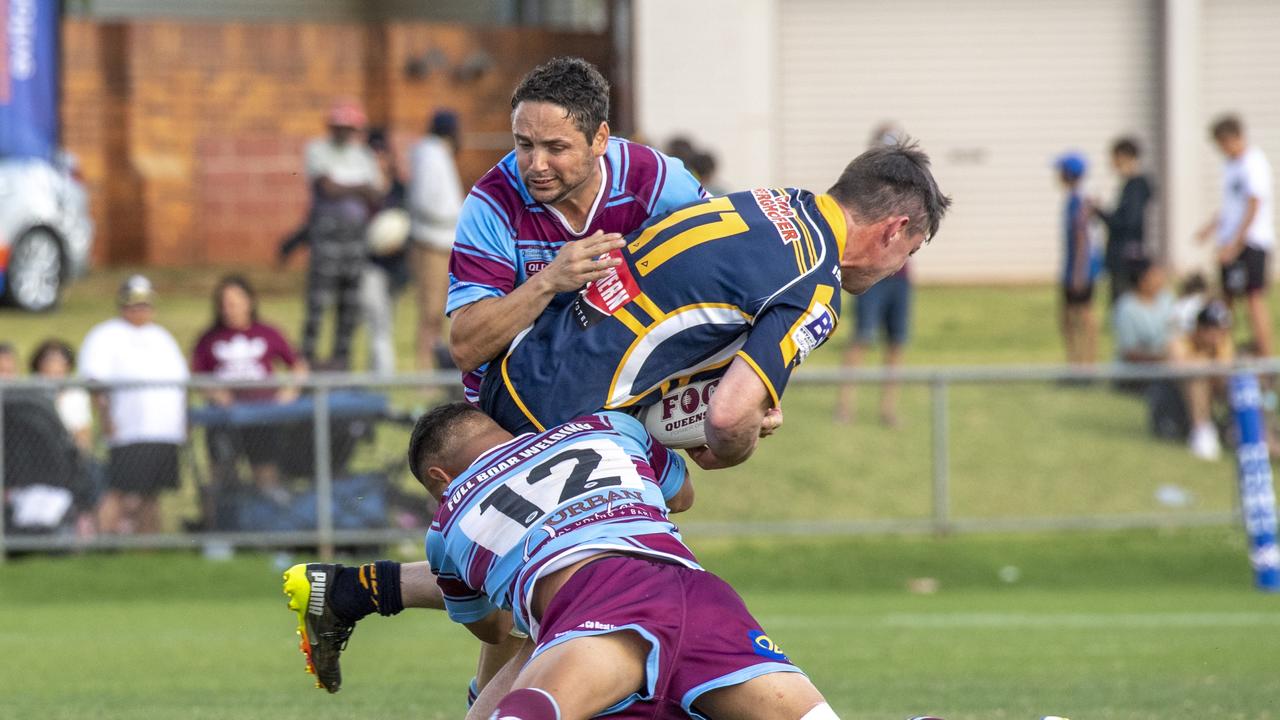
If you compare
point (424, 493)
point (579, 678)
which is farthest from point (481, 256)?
point (424, 493)

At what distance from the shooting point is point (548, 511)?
4629 millimetres

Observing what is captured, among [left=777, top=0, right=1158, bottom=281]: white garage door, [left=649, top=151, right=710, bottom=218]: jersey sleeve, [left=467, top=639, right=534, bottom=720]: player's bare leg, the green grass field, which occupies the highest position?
[left=777, top=0, right=1158, bottom=281]: white garage door

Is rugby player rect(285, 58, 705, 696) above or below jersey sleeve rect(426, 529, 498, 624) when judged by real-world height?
above

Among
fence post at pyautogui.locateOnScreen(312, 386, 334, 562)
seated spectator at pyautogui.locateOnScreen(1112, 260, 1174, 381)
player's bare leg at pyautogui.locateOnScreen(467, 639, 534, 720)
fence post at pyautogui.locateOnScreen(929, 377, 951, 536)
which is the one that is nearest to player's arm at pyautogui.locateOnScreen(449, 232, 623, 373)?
player's bare leg at pyautogui.locateOnScreen(467, 639, 534, 720)

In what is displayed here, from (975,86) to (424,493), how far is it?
13.2m

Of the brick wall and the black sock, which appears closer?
the black sock

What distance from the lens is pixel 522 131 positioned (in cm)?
513

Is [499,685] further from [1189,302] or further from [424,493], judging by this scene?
[1189,302]

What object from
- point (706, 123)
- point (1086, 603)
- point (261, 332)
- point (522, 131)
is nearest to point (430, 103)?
point (706, 123)

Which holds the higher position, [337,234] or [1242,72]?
[1242,72]

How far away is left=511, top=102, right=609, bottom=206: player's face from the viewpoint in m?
5.10

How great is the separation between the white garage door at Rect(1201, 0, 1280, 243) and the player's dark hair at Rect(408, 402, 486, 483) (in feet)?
63.6

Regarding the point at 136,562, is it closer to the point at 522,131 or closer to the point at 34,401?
the point at 34,401

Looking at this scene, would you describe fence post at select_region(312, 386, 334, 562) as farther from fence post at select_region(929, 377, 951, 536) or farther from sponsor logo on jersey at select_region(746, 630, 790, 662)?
sponsor logo on jersey at select_region(746, 630, 790, 662)
